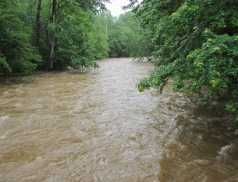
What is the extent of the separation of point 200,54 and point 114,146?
265cm

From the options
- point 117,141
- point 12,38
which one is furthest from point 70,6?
point 117,141

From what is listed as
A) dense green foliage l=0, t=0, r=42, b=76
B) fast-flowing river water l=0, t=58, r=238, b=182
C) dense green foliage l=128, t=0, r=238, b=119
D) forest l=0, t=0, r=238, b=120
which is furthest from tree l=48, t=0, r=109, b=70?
dense green foliage l=128, t=0, r=238, b=119

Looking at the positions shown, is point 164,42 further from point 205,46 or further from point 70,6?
point 70,6

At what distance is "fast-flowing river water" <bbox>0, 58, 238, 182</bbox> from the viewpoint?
316cm

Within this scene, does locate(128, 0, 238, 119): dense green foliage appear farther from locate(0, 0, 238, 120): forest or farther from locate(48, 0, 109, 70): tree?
locate(48, 0, 109, 70): tree

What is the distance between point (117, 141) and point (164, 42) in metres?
3.68

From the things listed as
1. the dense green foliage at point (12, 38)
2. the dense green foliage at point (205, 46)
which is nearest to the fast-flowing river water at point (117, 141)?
the dense green foliage at point (205, 46)

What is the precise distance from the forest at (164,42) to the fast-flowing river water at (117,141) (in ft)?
3.31

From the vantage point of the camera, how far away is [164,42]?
19.2 ft

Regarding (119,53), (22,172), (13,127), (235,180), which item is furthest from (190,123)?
(119,53)

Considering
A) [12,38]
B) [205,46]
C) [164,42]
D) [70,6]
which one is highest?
[70,6]

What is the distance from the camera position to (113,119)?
219 inches

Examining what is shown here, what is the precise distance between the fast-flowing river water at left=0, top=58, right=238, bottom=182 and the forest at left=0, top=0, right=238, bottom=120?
39.7 inches

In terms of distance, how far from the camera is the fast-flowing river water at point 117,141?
316 cm
